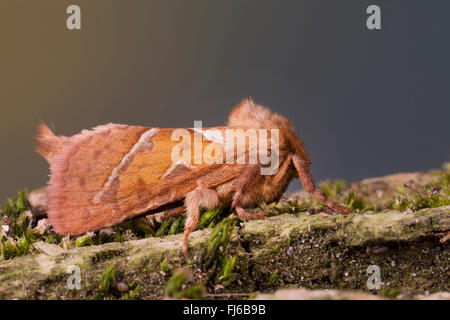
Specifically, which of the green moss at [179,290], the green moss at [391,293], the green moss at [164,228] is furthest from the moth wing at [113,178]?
the green moss at [391,293]

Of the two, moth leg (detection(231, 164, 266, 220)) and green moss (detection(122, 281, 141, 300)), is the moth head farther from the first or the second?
green moss (detection(122, 281, 141, 300))

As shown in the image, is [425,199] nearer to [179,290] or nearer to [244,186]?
[244,186]

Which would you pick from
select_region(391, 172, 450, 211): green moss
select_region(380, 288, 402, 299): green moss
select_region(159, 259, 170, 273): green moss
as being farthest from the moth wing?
select_region(391, 172, 450, 211): green moss

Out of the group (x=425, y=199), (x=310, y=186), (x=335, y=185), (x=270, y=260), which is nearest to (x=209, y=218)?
(x=270, y=260)

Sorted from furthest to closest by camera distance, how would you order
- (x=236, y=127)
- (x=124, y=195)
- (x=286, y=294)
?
(x=236, y=127)
(x=124, y=195)
(x=286, y=294)

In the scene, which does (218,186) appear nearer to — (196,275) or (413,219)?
(196,275)
